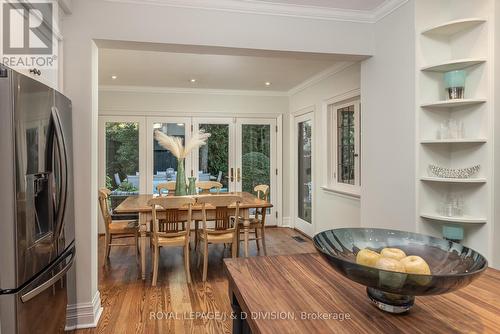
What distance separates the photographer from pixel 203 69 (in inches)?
171

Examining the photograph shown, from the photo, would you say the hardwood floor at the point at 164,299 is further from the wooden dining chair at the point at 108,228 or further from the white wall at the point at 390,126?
the white wall at the point at 390,126

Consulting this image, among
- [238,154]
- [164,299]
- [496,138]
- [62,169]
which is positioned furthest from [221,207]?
[496,138]

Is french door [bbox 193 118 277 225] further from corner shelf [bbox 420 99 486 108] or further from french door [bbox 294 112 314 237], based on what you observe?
corner shelf [bbox 420 99 486 108]

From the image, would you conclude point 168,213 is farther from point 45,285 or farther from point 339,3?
point 339,3

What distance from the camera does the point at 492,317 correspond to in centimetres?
93

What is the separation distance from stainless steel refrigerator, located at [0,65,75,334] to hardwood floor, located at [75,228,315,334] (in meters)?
0.69

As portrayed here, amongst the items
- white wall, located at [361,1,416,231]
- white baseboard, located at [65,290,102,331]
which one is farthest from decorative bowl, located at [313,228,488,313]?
white baseboard, located at [65,290,102,331]

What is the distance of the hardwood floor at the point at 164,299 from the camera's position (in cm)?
245

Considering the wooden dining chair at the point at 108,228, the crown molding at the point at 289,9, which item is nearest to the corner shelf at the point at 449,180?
the crown molding at the point at 289,9

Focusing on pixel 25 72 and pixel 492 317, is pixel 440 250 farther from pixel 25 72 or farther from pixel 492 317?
pixel 25 72

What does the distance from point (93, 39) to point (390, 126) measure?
8.11 ft

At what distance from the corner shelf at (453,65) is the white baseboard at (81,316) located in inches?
122

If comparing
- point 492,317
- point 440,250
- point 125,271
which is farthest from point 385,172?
point 125,271

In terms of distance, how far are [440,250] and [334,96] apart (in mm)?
3512
